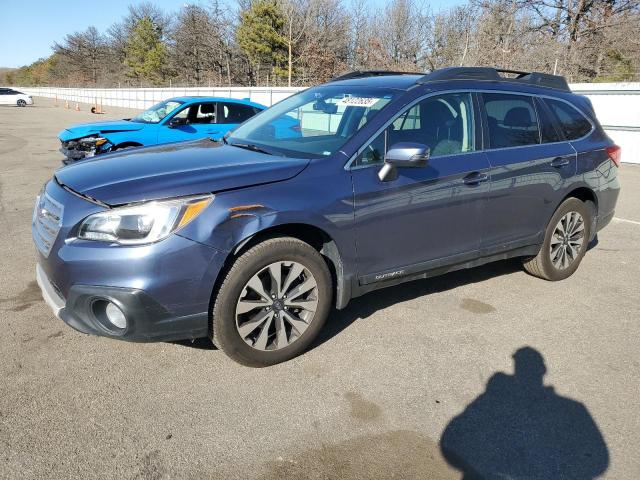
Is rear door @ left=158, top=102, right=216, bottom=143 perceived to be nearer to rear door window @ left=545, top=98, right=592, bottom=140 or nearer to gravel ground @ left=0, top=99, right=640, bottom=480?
gravel ground @ left=0, top=99, right=640, bottom=480

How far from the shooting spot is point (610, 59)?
Result: 2597 centimetres

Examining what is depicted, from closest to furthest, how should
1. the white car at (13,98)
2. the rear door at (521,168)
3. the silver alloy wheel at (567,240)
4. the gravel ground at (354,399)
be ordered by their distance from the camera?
1. the gravel ground at (354,399)
2. the rear door at (521,168)
3. the silver alloy wheel at (567,240)
4. the white car at (13,98)

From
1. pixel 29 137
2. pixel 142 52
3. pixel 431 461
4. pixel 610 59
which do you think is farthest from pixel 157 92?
pixel 431 461

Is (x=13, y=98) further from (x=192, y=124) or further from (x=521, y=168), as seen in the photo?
(x=521, y=168)

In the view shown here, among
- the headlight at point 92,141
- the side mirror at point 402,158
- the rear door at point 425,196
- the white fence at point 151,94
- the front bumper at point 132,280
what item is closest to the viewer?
the front bumper at point 132,280

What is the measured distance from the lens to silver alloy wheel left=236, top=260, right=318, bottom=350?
3.05 meters

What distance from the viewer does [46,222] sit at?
3.08 m

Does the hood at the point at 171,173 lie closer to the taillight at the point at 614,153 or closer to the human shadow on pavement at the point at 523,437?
the human shadow on pavement at the point at 523,437

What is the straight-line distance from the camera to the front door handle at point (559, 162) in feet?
14.5

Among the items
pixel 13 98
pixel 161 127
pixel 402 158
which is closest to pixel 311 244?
pixel 402 158

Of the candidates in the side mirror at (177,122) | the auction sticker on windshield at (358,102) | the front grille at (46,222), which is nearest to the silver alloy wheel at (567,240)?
the auction sticker on windshield at (358,102)

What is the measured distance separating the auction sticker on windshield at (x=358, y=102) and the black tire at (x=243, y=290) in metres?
1.25

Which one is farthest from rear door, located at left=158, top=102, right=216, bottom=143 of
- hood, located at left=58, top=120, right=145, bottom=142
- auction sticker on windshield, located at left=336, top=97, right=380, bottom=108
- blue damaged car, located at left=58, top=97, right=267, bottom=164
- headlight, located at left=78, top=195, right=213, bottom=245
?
headlight, located at left=78, top=195, right=213, bottom=245

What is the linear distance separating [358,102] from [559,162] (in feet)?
6.50
